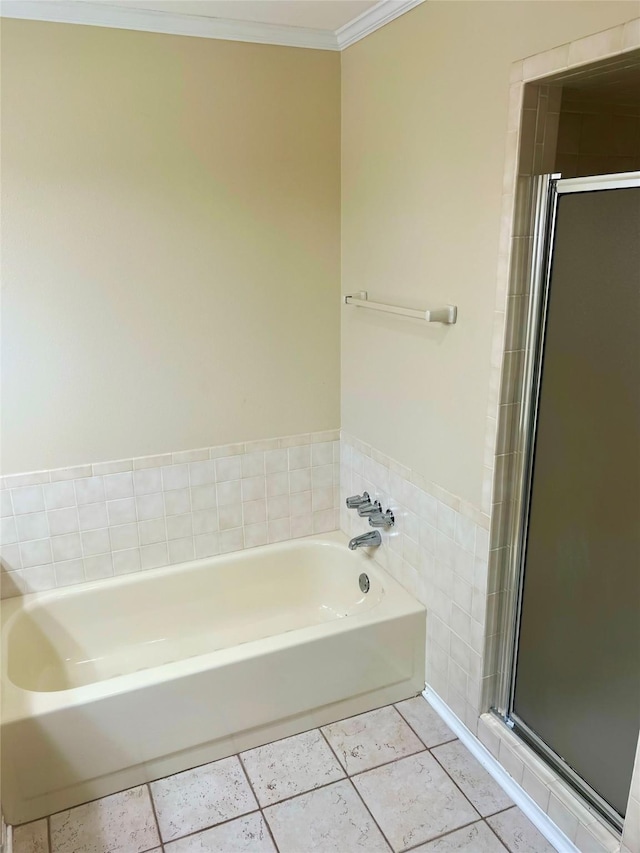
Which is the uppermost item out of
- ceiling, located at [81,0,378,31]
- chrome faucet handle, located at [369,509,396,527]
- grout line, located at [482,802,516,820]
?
ceiling, located at [81,0,378,31]

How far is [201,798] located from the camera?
81.4 inches

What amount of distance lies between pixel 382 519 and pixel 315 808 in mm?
1034

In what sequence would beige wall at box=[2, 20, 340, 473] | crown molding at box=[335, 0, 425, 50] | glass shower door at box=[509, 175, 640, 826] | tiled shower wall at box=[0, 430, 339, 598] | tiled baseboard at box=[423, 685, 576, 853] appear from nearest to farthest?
glass shower door at box=[509, 175, 640, 826] → tiled baseboard at box=[423, 685, 576, 853] → crown molding at box=[335, 0, 425, 50] → beige wall at box=[2, 20, 340, 473] → tiled shower wall at box=[0, 430, 339, 598]

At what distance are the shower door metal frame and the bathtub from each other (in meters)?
0.41

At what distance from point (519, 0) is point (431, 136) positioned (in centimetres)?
48

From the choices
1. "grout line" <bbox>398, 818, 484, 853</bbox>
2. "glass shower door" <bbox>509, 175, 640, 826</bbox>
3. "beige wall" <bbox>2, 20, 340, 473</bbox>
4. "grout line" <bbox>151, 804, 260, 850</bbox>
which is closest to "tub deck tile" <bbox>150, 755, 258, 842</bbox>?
"grout line" <bbox>151, 804, 260, 850</bbox>

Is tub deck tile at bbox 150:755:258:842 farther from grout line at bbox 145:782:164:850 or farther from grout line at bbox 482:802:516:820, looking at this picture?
grout line at bbox 482:802:516:820

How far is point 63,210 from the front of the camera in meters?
2.30

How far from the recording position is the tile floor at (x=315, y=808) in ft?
6.26

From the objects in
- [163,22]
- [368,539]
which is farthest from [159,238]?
[368,539]

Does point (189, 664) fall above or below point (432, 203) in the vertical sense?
below

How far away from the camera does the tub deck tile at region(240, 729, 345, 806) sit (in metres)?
2.09

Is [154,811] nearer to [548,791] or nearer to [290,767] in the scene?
[290,767]

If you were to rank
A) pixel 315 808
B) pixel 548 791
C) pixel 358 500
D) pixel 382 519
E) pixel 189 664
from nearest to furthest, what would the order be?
pixel 548 791
pixel 315 808
pixel 189 664
pixel 382 519
pixel 358 500
